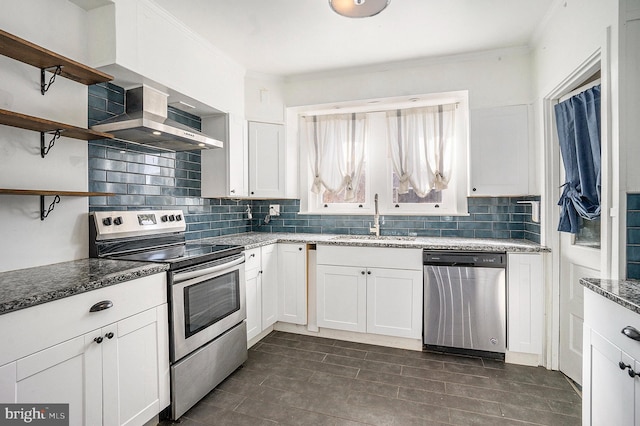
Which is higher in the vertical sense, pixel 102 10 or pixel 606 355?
pixel 102 10

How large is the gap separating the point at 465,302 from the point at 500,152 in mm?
1348

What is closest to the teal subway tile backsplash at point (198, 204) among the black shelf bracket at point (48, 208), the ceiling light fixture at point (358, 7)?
the black shelf bracket at point (48, 208)

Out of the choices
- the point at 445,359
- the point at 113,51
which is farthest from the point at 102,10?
the point at 445,359

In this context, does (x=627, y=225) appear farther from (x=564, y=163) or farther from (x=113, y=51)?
(x=113, y=51)

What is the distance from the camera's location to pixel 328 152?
3596 millimetres

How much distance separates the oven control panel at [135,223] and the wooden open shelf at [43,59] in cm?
83

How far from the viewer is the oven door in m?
1.87

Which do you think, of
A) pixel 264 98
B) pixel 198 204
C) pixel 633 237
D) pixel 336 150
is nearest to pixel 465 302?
pixel 633 237

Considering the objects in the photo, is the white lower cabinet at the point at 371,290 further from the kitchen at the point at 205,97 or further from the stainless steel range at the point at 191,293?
the stainless steel range at the point at 191,293

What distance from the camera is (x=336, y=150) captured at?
3566 mm


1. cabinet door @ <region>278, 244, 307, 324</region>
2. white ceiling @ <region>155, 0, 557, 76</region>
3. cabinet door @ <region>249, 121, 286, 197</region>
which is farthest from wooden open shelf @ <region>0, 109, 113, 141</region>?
cabinet door @ <region>278, 244, 307, 324</region>

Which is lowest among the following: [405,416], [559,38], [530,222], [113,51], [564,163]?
[405,416]

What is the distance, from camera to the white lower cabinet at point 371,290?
8.95 ft

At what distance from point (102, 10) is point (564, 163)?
10.7 feet
